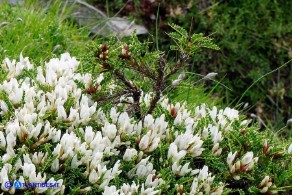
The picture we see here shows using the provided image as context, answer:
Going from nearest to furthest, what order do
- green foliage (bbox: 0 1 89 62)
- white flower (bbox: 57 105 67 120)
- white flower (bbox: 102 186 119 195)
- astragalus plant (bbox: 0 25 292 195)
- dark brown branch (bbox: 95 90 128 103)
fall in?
1. white flower (bbox: 102 186 119 195)
2. astragalus plant (bbox: 0 25 292 195)
3. white flower (bbox: 57 105 67 120)
4. dark brown branch (bbox: 95 90 128 103)
5. green foliage (bbox: 0 1 89 62)

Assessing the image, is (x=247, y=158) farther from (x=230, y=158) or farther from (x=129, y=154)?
(x=129, y=154)

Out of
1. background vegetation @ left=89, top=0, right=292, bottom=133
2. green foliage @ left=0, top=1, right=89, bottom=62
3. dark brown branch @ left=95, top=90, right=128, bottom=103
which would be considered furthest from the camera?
background vegetation @ left=89, top=0, right=292, bottom=133

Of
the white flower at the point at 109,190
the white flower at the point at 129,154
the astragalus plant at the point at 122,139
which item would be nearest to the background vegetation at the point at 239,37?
the astragalus plant at the point at 122,139

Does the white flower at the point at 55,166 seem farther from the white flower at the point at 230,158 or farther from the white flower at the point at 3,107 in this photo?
the white flower at the point at 230,158

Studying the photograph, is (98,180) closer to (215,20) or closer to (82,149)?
(82,149)

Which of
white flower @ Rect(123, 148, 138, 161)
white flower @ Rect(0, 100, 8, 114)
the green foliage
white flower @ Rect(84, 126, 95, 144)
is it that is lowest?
the green foliage

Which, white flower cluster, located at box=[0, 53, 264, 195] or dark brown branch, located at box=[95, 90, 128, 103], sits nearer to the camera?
white flower cluster, located at box=[0, 53, 264, 195]

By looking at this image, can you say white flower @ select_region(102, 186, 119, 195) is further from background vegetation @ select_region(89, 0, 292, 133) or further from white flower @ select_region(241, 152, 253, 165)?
background vegetation @ select_region(89, 0, 292, 133)

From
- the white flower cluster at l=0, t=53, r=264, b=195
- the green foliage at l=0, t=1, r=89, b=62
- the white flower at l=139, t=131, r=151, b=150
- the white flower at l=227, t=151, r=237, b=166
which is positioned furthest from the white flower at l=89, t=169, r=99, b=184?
the green foliage at l=0, t=1, r=89, b=62

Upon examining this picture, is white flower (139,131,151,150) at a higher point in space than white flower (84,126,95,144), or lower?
lower
